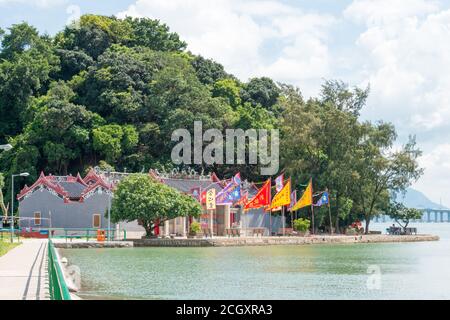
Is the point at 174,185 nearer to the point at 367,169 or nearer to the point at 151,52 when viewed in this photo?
the point at 367,169

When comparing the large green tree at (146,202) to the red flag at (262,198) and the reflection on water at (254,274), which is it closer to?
the reflection on water at (254,274)

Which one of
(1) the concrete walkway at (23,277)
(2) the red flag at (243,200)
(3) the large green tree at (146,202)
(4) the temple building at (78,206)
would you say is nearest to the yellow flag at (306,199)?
(2) the red flag at (243,200)

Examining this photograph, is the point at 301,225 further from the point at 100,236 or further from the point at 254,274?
the point at 254,274

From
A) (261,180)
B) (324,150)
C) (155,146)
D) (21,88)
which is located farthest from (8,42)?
(324,150)

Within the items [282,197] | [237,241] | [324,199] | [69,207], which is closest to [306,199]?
[324,199]

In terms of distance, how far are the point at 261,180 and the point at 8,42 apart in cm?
4279

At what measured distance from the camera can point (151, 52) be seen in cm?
11838

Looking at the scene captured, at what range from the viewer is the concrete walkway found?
2694 cm

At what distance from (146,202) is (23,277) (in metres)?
38.8

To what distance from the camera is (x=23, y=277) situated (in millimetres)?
32438

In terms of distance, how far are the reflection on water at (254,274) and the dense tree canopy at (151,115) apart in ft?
85.7

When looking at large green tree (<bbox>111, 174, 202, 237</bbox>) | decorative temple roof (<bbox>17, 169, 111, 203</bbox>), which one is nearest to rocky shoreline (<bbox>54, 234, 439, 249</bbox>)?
large green tree (<bbox>111, 174, 202, 237</bbox>)

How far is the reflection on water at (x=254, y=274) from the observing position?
3509 cm
